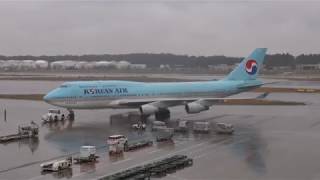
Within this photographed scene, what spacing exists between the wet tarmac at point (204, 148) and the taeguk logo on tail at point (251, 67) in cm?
535

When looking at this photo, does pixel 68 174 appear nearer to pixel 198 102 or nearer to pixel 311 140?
pixel 311 140

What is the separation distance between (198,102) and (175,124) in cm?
331

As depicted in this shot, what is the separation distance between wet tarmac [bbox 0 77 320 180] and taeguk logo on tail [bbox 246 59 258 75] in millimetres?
5351

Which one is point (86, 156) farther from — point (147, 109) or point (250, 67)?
point (250, 67)

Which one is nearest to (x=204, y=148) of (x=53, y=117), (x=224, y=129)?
(x=224, y=129)

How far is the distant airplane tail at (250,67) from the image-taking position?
5788 centimetres

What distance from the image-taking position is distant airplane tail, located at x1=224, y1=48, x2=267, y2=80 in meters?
57.9

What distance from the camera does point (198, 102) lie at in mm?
48812

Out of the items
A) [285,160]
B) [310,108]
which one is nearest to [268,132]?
[285,160]

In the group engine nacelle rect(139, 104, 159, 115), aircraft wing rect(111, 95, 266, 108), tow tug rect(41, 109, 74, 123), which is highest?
aircraft wing rect(111, 95, 266, 108)

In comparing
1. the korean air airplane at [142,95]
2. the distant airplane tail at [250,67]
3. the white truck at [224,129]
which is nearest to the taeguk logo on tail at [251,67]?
the distant airplane tail at [250,67]

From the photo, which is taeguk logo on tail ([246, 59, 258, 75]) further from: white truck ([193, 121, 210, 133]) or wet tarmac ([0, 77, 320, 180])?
white truck ([193, 121, 210, 133])

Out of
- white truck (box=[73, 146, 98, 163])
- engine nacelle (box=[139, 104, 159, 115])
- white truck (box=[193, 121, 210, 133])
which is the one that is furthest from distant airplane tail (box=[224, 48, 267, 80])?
white truck (box=[73, 146, 98, 163])

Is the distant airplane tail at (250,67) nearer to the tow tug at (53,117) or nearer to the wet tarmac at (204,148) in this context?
the wet tarmac at (204,148)
